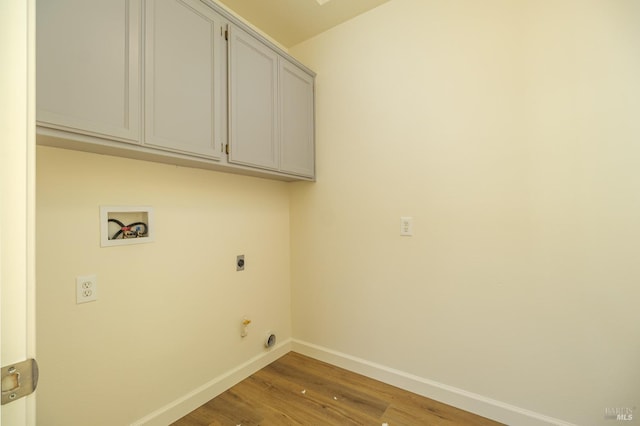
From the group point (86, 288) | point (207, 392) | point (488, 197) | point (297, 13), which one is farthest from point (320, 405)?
point (297, 13)

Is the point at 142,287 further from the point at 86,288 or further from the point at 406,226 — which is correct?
the point at 406,226

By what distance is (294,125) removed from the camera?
210cm

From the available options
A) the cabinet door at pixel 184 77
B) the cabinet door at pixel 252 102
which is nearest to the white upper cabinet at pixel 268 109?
the cabinet door at pixel 252 102

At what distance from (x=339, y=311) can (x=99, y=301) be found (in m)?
1.58

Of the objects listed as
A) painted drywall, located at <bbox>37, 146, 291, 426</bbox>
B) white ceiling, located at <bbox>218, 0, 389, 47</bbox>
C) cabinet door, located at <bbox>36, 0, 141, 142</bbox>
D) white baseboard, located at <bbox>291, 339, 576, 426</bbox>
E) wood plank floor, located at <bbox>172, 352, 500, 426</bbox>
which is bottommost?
wood plank floor, located at <bbox>172, 352, 500, 426</bbox>

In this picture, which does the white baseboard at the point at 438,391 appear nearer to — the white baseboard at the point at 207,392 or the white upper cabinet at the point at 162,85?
the white baseboard at the point at 207,392

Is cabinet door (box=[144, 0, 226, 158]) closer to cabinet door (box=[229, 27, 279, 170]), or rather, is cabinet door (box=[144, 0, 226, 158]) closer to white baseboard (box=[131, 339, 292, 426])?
cabinet door (box=[229, 27, 279, 170])

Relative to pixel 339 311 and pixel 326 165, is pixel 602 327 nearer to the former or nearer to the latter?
pixel 339 311

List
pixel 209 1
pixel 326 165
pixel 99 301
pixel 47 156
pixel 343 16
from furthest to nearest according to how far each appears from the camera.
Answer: pixel 326 165, pixel 343 16, pixel 209 1, pixel 99 301, pixel 47 156

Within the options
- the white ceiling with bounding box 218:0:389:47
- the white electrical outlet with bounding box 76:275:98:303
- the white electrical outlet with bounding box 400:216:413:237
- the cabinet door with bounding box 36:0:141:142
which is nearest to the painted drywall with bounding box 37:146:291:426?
the white electrical outlet with bounding box 76:275:98:303

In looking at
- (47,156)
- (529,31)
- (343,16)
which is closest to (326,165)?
(343,16)

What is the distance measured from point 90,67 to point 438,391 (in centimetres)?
255

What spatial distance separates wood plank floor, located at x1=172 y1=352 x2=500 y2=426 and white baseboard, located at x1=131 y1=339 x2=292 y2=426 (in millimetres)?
38

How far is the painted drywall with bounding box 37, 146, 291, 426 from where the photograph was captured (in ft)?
3.89
